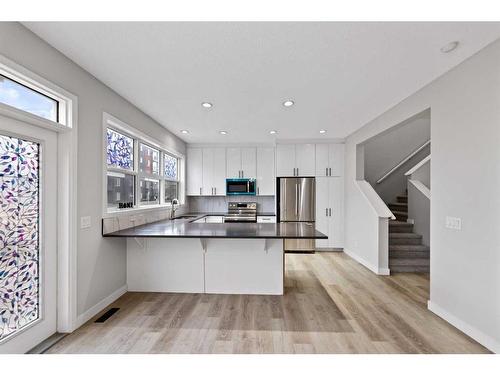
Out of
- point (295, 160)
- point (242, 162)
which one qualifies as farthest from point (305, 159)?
point (242, 162)

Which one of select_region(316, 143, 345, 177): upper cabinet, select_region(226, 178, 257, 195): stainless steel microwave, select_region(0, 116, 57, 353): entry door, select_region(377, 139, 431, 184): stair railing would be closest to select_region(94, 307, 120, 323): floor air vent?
select_region(0, 116, 57, 353): entry door

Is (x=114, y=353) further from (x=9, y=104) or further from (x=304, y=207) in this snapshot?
(x=304, y=207)

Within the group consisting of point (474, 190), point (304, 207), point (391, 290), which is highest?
point (474, 190)

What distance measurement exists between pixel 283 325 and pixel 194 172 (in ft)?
13.6

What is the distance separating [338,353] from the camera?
1.91 meters

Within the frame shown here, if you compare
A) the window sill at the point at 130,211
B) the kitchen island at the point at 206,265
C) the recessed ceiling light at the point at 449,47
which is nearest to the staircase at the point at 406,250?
the kitchen island at the point at 206,265

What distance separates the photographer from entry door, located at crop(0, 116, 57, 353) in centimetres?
176

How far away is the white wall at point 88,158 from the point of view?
1.93 metres

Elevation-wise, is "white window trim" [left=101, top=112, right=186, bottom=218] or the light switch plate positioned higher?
"white window trim" [left=101, top=112, right=186, bottom=218]

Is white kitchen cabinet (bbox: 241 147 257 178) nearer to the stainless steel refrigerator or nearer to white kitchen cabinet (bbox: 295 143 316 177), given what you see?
the stainless steel refrigerator

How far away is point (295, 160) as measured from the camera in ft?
17.9

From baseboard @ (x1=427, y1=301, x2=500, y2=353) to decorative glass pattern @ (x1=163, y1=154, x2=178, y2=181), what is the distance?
176 inches
